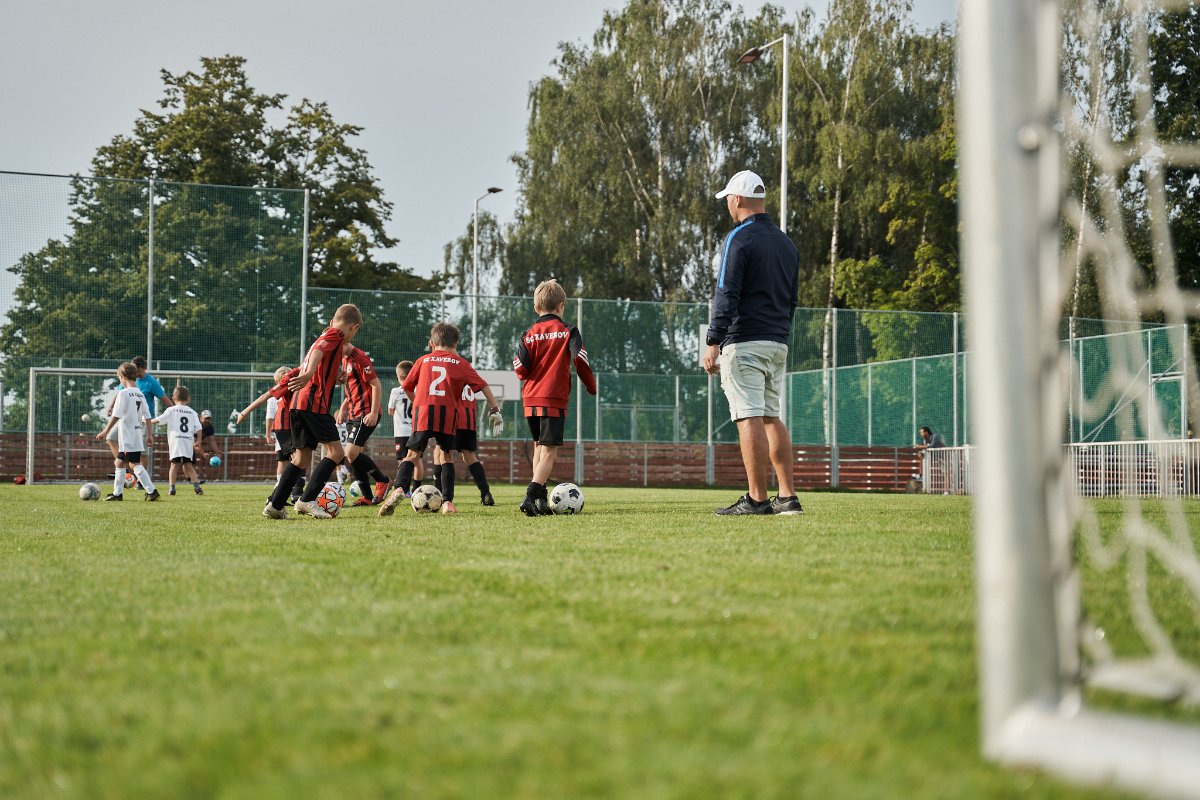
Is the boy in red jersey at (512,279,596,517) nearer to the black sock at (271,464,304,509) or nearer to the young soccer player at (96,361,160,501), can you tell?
the black sock at (271,464,304,509)

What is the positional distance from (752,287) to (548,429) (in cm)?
193

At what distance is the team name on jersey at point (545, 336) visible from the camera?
9352 mm

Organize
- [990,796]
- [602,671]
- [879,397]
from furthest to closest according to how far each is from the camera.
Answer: [879,397]
[602,671]
[990,796]

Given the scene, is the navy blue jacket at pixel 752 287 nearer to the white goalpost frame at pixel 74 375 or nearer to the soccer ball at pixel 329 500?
the soccer ball at pixel 329 500

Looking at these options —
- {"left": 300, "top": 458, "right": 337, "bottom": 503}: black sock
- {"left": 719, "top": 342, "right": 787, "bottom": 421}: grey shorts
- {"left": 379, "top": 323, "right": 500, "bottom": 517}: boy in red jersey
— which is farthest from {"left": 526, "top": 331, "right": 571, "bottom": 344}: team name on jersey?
{"left": 300, "top": 458, "right": 337, "bottom": 503}: black sock

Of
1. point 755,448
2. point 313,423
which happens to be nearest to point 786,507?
point 755,448

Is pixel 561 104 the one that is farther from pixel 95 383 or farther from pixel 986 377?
pixel 986 377

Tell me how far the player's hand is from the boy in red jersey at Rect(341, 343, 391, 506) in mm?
872

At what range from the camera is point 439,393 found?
1029 centimetres

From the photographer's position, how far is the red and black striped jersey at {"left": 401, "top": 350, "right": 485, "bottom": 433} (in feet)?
33.6

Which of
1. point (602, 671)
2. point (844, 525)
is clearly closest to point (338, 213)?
point (844, 525)

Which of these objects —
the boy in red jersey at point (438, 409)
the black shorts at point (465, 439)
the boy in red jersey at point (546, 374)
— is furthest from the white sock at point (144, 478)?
the boy in red jersey at point (546, 374)

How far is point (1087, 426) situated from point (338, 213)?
2529 cm

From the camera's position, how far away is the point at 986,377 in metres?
1.78
